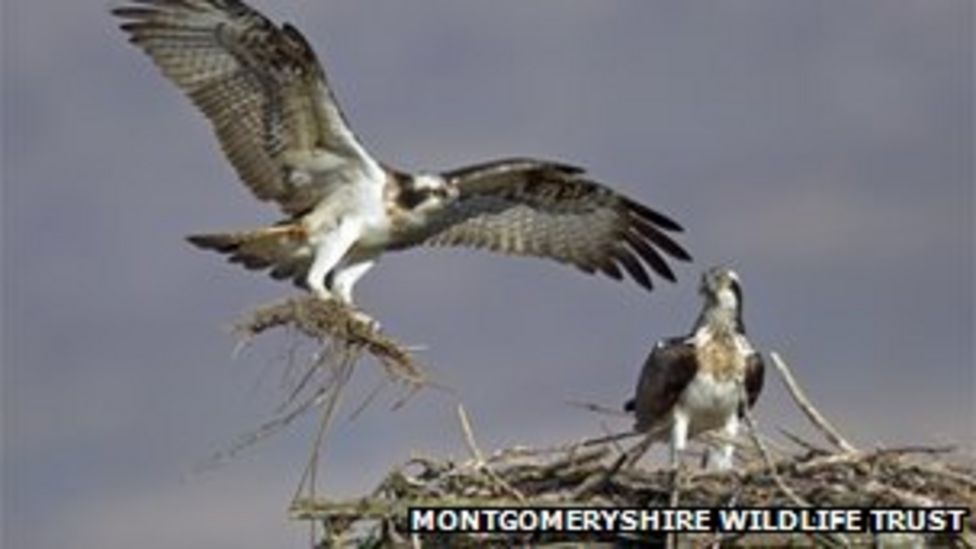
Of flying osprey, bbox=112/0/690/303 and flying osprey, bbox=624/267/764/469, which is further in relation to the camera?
flying osprey, bbox=112/0/690/303

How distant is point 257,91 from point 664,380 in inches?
103

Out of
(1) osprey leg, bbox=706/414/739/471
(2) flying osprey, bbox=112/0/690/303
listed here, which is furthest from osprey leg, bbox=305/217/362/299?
(1) osprey leg, bbox=706/414/739/471

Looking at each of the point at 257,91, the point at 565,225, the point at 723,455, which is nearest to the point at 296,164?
the point at 257,91

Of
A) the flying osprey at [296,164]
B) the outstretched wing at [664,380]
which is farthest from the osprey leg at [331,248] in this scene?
the outstretched wing at [664,380]

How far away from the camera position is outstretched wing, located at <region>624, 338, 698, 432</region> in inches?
513

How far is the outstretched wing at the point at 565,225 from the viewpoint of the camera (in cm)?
1505

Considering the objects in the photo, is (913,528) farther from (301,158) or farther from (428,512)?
(301,158)

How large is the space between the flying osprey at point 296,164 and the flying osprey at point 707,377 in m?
1.50

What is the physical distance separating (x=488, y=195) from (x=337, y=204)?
1133 millimetres

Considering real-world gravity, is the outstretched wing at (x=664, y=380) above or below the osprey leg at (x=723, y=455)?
above

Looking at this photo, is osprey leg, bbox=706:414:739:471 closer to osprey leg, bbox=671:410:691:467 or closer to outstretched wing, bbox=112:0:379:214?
osprey leg, bbox=671:410:691:467

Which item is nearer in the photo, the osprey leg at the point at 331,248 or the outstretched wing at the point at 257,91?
the osprey leg at the point at 331,248

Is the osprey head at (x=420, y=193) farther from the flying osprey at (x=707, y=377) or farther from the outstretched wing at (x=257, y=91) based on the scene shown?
the flying osprey at (x=707, y=377)

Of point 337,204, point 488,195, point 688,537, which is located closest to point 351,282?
point 337,204
